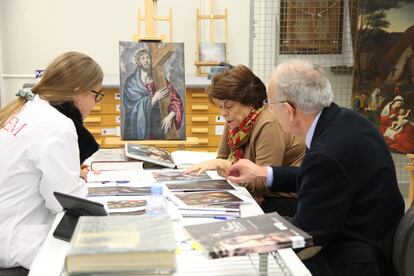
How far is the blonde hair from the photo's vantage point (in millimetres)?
1767

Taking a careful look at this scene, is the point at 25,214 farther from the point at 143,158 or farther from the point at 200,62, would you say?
the point at 200,62

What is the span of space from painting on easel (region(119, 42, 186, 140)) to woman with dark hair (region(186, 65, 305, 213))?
857 mm

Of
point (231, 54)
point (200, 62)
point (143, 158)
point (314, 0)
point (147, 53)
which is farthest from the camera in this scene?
point (231, 54)

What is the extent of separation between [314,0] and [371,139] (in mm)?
3209

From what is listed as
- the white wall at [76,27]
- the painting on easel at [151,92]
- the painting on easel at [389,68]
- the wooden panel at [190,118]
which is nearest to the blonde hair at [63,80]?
the painting on easel at [151,92]

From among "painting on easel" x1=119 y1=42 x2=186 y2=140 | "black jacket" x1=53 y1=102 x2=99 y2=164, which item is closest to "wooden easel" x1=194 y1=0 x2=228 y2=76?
"painting on easel" x1=119 y1=42 x2=186 y2=140

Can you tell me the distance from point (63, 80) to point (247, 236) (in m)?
1.02

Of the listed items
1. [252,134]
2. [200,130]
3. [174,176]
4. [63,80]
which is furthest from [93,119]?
[63,80]

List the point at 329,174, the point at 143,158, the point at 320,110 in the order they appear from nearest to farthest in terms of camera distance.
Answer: the point at 329,174
the point at 320,110
the point at 143,158

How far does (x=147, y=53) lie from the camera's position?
330 centimetres

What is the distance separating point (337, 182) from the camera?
143 centimetres

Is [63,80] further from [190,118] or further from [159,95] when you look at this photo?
[190,118]

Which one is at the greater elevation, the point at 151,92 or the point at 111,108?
the point at 151,92

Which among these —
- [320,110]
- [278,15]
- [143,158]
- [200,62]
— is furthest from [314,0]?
[320,110]
